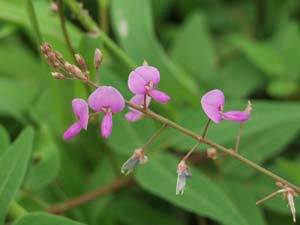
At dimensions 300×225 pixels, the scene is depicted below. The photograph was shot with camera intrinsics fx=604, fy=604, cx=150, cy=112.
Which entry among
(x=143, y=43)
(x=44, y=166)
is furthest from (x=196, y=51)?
(x=44, y=166)

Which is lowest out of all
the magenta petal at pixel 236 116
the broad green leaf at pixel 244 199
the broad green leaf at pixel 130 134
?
the broad green leaf at pixel 244 199

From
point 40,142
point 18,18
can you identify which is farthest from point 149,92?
point 18,18

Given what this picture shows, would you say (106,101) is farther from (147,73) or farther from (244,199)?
(244,199)

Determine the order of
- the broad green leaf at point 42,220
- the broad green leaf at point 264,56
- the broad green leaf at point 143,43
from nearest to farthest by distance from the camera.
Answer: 1. the broad green leaf at point 42,220
2. the broad green leaf at point 143,43
3. the broad green leaf at point 264,56

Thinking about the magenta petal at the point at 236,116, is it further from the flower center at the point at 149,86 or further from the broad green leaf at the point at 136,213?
the broad green leaf at the point at 136,213

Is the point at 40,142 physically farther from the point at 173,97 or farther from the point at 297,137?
the point at 297,137

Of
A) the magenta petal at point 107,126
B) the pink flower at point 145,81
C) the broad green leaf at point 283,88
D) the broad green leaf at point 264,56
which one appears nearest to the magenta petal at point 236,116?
the pink flower at point 145,81

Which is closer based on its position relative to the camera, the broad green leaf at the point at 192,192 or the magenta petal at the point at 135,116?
the magenta petal at the point at 135,116
